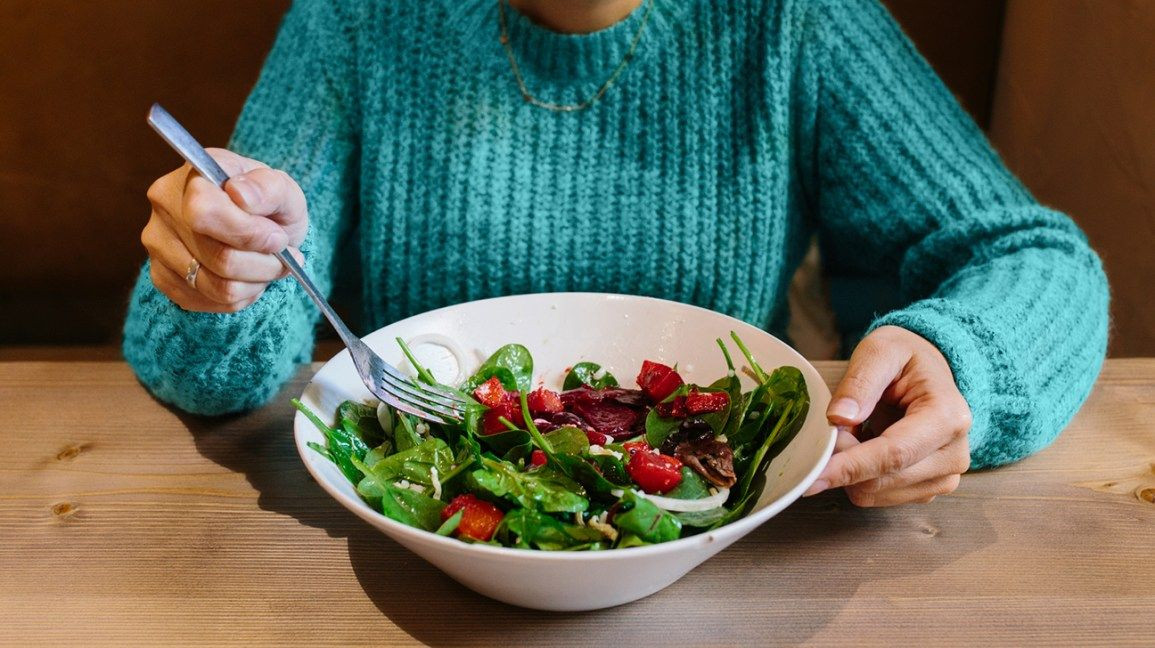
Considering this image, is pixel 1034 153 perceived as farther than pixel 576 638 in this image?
Yes

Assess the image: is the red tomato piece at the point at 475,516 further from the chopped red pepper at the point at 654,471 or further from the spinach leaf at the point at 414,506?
the chopped red pepper at the point at 654,471

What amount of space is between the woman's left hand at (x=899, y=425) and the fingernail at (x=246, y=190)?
503mm

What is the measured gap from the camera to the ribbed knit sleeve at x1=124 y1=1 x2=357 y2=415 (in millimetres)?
907

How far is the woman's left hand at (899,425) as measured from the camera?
729 millimetres

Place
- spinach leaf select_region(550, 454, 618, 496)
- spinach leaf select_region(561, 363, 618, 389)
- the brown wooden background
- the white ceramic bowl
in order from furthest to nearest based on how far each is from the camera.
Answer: the brown wooden background < spinach leaf select_region(561, 363, 618, 389) < spinach leaf select_region(550, 454, 618, 496) < the white ceramic bowl

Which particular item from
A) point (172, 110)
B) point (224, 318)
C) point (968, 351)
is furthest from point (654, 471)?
point (172, 110)

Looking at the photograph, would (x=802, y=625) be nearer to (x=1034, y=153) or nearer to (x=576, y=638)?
(x=576, y=638)

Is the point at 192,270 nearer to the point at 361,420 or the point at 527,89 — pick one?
the point at 361,420

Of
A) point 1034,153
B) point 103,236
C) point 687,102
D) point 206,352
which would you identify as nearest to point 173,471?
point 206,352

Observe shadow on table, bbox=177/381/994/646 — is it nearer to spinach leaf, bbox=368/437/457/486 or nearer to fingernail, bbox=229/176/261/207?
spinach leaf, bbox=368/437/457/486

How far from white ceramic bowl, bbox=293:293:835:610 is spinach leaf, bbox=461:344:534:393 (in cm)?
3

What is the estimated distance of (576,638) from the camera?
2.23 feet

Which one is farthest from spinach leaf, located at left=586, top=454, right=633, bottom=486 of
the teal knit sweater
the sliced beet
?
the teal knit sweater

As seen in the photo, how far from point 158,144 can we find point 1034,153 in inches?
64.4
